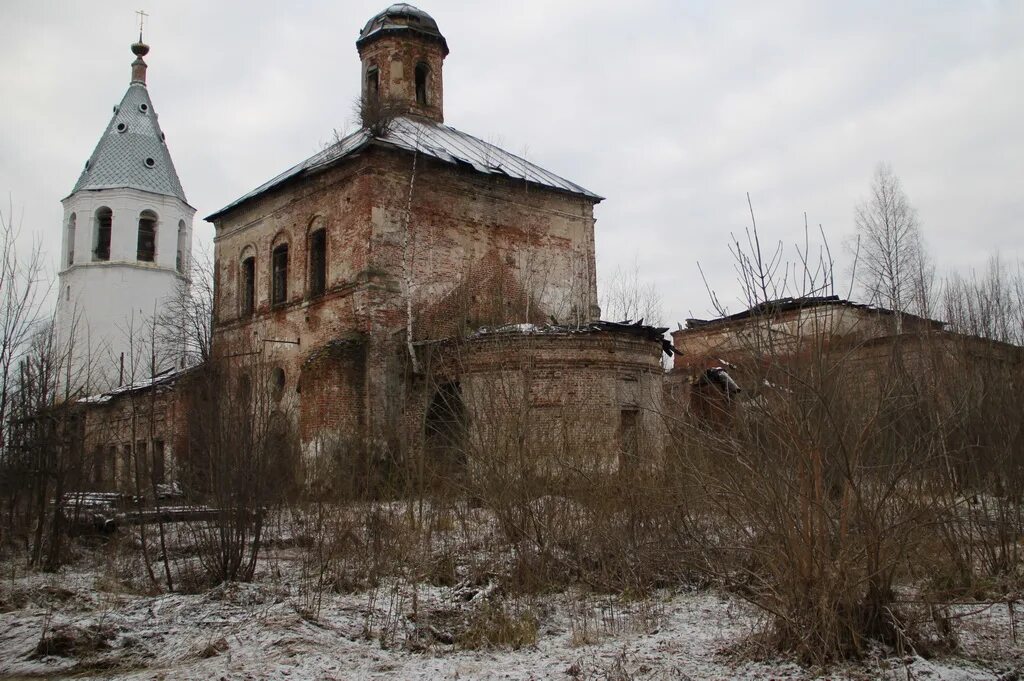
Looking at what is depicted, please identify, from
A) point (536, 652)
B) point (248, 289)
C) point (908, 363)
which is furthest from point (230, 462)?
point (248, 289)

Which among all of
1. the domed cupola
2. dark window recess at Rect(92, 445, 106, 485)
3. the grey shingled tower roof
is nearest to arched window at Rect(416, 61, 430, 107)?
the domed cupola

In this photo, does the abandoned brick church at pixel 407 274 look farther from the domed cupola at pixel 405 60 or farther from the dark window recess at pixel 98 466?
the dark window recess at pixel 98 466

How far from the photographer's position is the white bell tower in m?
34.2

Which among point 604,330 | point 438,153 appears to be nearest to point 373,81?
point 438,153

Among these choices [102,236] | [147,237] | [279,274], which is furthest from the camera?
[147,237]

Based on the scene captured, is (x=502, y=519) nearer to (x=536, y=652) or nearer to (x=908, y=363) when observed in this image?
(x=536, y=652)

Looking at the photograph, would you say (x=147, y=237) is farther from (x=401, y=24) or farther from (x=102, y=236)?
(x=401, y=24)

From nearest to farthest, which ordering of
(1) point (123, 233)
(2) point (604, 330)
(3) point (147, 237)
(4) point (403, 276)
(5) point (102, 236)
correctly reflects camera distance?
1. (2) point (604, 330)
2. (4) point (403, 276)
3. (1) point (123, 233)
4. (5) point (102, 236)
5. (3) point (147, 237)

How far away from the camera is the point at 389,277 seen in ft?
61.3

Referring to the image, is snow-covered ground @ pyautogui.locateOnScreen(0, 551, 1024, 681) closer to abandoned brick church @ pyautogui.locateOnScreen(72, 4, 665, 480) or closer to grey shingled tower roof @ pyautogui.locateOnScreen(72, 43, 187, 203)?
abandoned brick church @ pyautogui.locateOnScreen(72, 4, 665, 480)

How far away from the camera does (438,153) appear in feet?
65.1

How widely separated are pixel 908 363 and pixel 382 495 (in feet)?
22.2

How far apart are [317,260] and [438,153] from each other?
3.80 metres

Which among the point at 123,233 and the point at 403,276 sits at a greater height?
the point at 123,233
